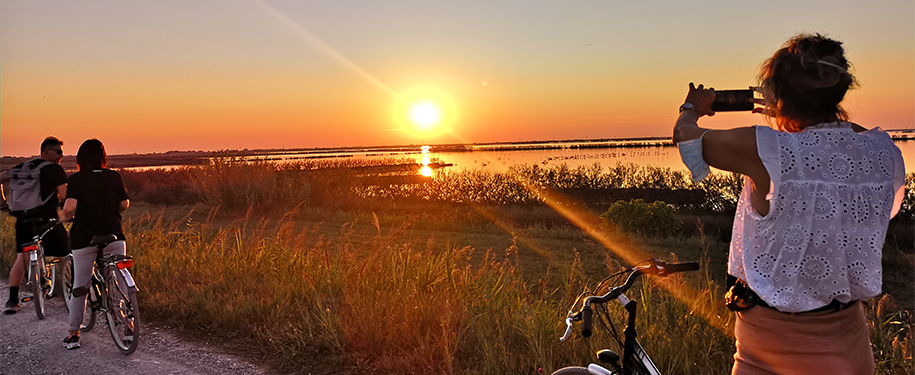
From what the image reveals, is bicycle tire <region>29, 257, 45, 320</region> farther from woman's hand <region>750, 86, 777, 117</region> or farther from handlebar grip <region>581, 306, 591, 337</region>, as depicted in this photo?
woman's hand <region>750, 86, 777, 117</region>

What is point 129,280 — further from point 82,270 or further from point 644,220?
point 644,220

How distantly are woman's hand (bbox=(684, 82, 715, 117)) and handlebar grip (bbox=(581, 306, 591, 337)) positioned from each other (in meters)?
0.84

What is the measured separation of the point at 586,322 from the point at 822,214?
0.81 m

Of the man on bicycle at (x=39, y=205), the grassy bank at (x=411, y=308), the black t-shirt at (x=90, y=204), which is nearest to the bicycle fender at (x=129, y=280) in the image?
the black t-shirt at (x=90, y=204)

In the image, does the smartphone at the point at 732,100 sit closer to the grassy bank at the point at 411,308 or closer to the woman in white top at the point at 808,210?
the woman in white top at the point at 808,210

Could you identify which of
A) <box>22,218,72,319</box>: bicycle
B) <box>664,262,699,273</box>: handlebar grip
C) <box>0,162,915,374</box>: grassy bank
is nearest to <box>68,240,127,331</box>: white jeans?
<box>0,162,915,374</box>: grassy bank

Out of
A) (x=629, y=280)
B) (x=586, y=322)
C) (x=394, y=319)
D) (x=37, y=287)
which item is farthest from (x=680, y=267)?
(x=37, y=287)

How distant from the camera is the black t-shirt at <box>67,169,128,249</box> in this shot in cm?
525

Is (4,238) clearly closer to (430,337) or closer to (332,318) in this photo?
(332,318)

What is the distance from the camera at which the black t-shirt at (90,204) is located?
5.25 m

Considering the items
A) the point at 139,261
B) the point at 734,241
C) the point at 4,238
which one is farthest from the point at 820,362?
the point at 4,238

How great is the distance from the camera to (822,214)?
1.59 metres

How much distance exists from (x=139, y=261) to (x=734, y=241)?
28.4 ft

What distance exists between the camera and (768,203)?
1.65 metres
